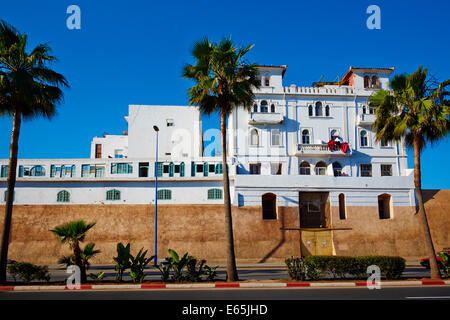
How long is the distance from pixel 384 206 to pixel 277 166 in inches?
460

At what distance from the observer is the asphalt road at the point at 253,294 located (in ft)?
46.0

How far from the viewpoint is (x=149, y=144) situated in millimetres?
46375

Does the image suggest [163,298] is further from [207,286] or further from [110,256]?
[110,256]

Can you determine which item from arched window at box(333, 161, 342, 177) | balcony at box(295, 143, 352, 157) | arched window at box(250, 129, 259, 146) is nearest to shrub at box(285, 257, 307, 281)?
balcony at box(295, 143, 352, 157)

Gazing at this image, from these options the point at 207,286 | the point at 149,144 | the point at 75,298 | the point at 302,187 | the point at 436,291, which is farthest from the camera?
the point at 149,144

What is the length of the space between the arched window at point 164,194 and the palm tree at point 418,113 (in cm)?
2217

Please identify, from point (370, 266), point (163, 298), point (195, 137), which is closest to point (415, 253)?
point (370, 266)

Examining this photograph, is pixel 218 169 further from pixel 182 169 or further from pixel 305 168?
pixel 305 168

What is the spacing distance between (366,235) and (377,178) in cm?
584

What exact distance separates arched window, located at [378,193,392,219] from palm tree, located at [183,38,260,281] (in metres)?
24.5

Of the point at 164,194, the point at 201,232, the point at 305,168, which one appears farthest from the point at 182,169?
the point at 305,168

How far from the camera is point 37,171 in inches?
1502

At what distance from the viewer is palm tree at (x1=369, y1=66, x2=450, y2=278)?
1970 centimetres

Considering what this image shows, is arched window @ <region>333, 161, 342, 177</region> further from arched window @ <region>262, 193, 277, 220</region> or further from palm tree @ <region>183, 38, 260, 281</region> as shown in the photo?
palm tree @ <region>183, 38, 260, 281</region>
